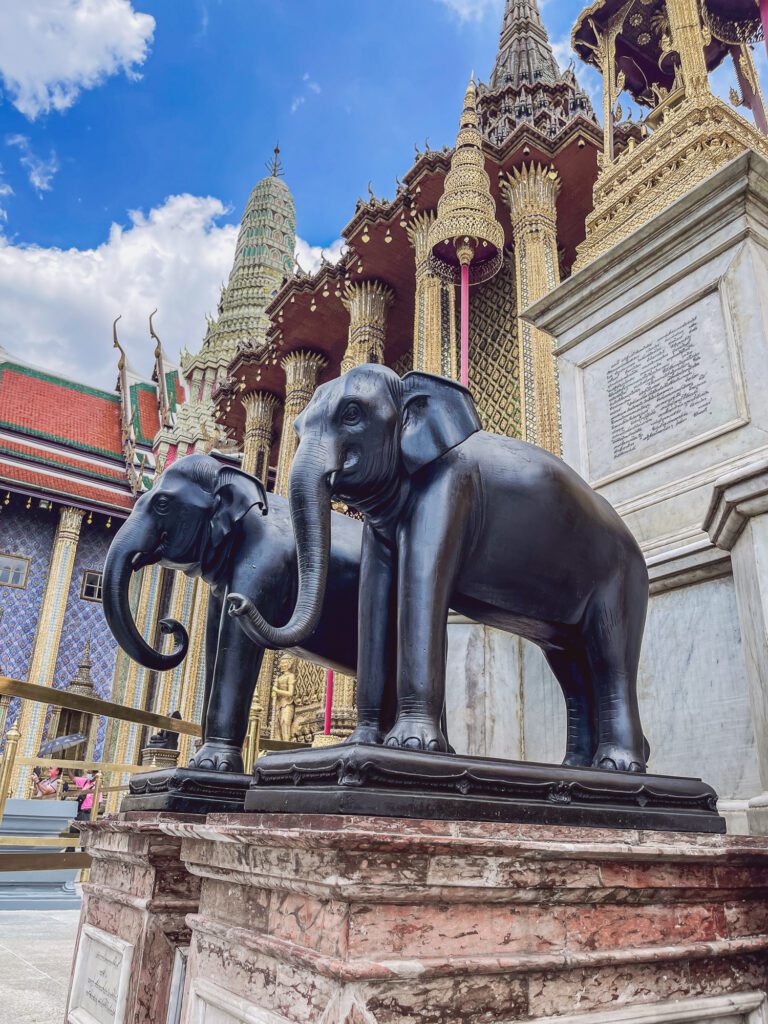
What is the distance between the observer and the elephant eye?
154 cm

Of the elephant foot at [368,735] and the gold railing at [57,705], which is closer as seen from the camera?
the elephant foot at [368,735]

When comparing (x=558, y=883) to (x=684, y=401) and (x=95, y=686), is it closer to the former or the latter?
(x=684, y=401)

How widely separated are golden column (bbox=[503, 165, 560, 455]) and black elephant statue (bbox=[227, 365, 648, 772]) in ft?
18.4

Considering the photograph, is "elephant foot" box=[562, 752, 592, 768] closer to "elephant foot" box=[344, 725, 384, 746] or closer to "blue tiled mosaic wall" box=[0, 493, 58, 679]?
"elephant foot" box=[344, 725, 384, 746]

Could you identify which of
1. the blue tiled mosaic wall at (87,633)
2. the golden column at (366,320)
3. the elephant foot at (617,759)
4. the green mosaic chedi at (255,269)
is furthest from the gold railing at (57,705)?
the green mosaic chedi at (255,269)

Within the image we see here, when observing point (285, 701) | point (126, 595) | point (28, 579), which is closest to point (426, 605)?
point (126, 595)

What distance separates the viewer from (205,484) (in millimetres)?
2271

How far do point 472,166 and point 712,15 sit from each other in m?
1.92

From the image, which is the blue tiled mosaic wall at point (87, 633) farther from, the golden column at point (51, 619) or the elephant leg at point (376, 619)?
the elephant leg at point (376, 619)

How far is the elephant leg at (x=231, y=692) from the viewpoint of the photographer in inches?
80.2

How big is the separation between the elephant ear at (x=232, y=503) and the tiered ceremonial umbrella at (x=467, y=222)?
2805mm

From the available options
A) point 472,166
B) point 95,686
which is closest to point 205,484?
point 472,166

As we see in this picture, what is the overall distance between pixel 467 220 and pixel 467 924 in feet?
16.7

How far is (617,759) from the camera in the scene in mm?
1551
